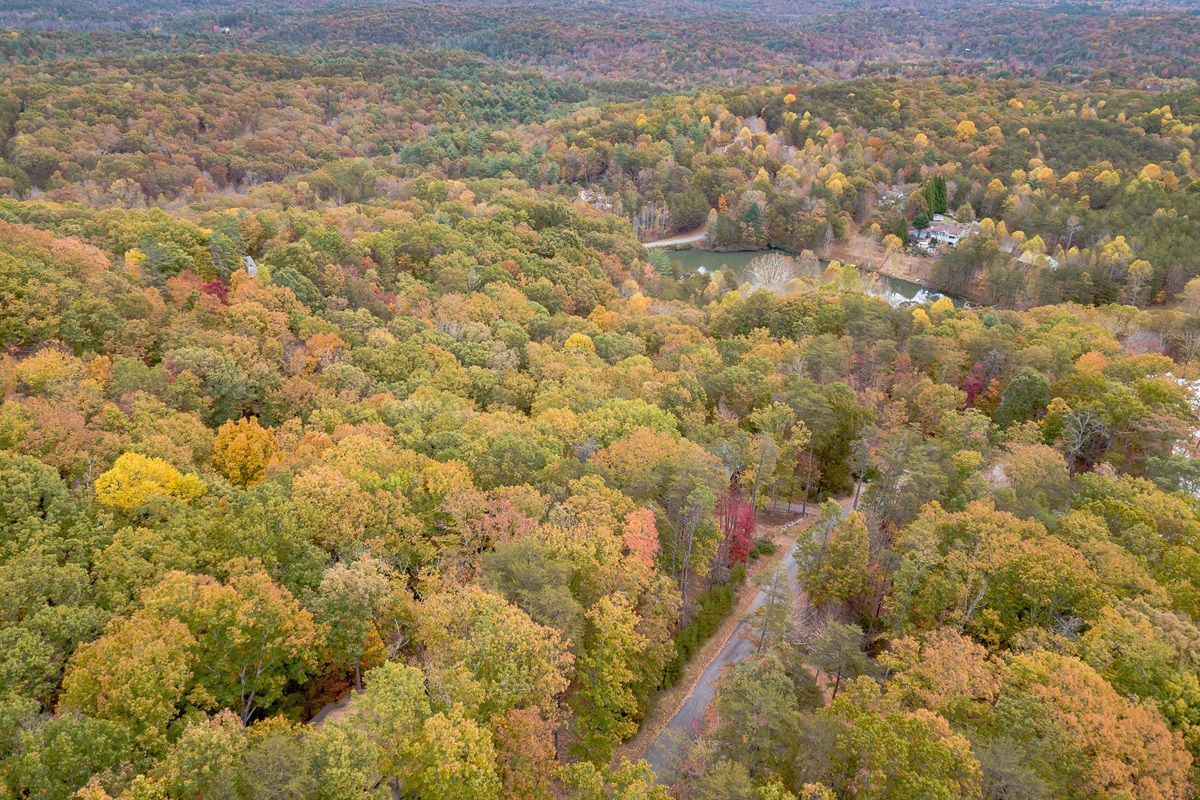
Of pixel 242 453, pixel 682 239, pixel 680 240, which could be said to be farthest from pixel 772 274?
pixel 242 453

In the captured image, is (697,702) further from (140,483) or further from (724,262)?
(724,262)

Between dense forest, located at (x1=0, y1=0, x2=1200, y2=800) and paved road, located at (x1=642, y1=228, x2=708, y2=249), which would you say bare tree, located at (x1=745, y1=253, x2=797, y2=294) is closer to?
dense forest, located at (x1=0, y1=0, x2=1200, y2=800)

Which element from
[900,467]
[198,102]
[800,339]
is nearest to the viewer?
[900,467]

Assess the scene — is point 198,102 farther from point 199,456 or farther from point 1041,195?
point 1041,195

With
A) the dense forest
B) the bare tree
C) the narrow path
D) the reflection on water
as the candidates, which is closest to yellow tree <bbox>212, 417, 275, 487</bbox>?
the dense forest

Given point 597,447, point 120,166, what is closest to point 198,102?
point 120,166

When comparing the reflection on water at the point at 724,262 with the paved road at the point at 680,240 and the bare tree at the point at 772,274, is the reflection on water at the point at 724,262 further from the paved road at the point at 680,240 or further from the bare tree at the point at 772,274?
the bare tree at the point at 772,274

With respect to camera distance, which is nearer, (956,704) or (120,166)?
(956,704)
